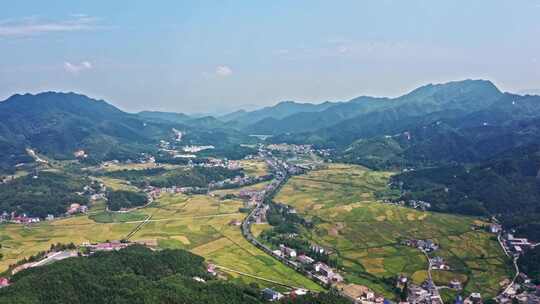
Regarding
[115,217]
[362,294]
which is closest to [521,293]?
[362,294]

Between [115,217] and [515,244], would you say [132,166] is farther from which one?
[515,244]

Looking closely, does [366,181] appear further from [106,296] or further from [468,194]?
[106,296]

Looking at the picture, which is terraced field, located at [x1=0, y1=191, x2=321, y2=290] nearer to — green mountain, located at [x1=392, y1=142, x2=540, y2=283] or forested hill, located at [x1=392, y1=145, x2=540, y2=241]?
green mountain, located at [x1=392, y1=142, x2=540, y2=283]

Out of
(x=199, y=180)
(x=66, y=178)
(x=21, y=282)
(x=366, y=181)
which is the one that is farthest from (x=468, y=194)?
(x=66, y=178)

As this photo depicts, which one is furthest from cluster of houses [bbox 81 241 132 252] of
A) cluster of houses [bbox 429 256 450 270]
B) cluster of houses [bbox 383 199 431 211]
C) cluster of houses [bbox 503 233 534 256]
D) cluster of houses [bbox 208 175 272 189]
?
cluster of houses [bbox 503 233 534 256]

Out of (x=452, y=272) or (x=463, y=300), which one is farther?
(x=452, y=272)
